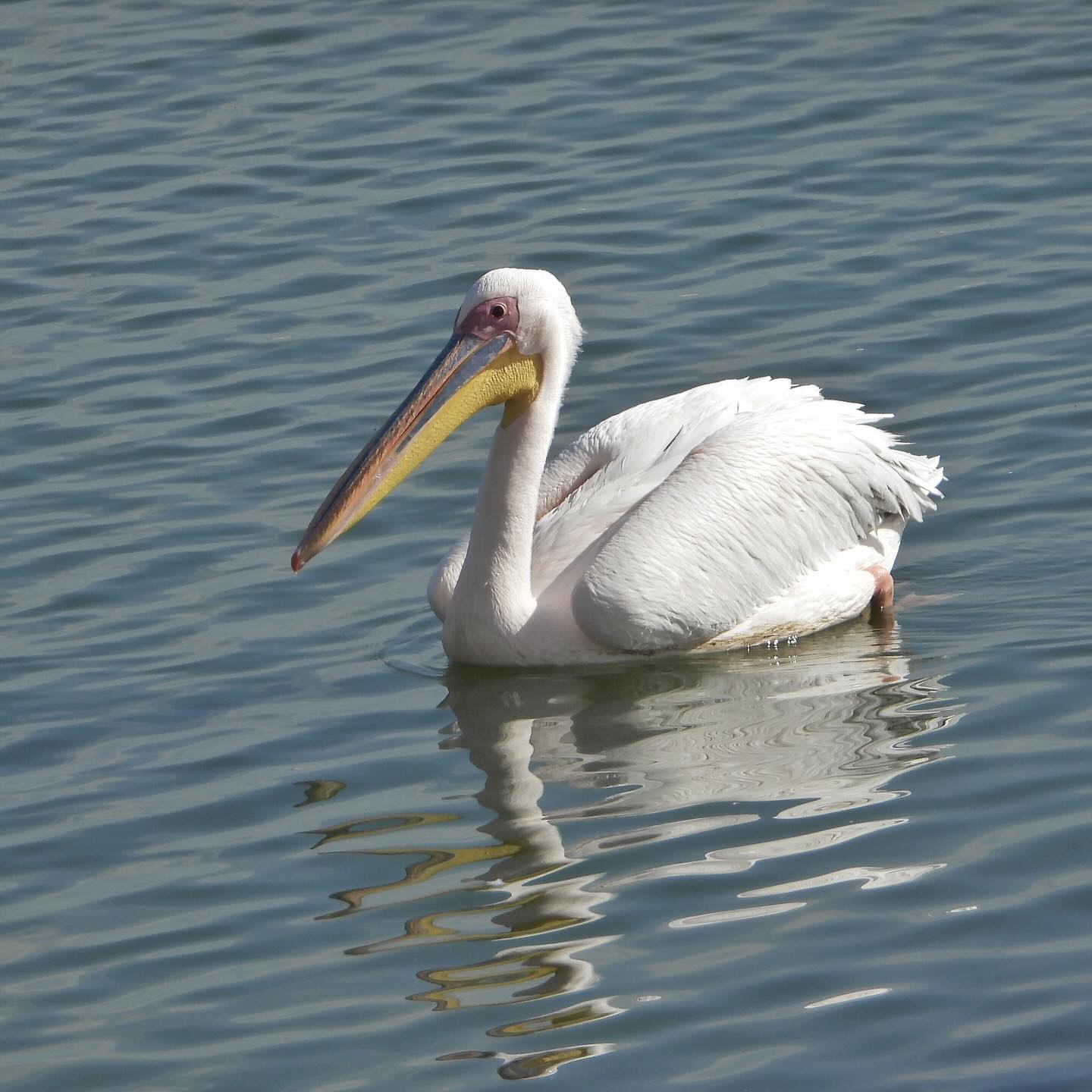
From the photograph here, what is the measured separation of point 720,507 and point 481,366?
0.71 m

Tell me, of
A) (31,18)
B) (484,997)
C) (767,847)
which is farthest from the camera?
(31,18)

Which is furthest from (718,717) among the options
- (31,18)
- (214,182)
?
(31,18)

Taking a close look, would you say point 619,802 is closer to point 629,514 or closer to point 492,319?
point 629,514

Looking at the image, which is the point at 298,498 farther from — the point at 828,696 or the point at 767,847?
the point at 767,847

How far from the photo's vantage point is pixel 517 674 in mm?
5379

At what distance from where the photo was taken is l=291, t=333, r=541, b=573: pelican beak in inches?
200


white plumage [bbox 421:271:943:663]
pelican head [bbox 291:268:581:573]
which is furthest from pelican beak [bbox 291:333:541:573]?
white plumage [bbox 421:271:943:663]

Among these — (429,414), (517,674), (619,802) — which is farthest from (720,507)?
(619,802)

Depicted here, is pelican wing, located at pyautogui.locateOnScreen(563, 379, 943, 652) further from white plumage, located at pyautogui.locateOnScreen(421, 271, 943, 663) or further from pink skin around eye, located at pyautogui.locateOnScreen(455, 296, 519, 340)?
pink skin around eye, located at pyautogui.locateOnScreen(455, 296, 519, 340)

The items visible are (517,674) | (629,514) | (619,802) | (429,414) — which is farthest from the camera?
(629,514)

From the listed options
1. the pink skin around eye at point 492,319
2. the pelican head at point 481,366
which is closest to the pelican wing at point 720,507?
the pelican head at point 481,366

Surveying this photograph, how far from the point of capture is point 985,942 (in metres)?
3.78

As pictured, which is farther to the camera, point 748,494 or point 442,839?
point 748,494

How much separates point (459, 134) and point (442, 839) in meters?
5.75
